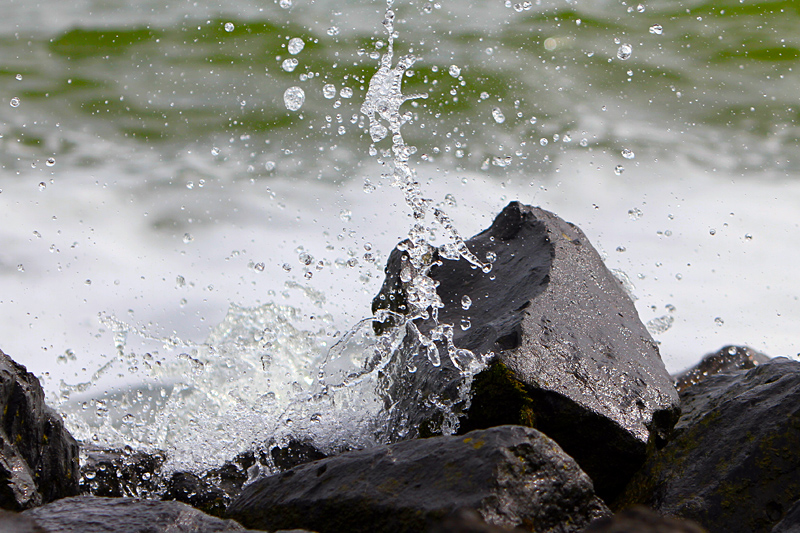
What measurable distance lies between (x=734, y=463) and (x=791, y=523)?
588mm

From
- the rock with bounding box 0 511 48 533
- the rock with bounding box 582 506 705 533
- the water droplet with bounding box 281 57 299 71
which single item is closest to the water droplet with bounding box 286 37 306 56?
the water droplet with bounding box 281 57 299 71

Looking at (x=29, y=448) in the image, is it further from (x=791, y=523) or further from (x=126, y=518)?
(x=791, y=523)

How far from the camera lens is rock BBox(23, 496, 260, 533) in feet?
7.18

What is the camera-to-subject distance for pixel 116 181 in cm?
990

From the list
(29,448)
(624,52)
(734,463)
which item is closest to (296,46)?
(29,448)

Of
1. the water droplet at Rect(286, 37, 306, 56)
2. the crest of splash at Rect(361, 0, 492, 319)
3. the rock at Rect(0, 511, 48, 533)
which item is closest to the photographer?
the rock at Rect(0, 511, 48, 533)

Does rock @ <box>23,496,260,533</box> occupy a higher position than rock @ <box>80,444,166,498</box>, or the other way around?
rock @ <box>23,496,260,533</box>

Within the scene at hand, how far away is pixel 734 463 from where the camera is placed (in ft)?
9.00

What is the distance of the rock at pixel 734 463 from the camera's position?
263 cm

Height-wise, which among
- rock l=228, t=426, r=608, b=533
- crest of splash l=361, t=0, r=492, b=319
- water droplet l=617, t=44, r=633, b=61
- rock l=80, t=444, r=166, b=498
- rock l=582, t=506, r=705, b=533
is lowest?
rock l=80, t=444, r=166, b=498

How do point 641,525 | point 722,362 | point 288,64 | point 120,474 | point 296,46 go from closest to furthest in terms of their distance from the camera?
point 641,525
point 120,474
point 722,362
point 296,46
point 288,64

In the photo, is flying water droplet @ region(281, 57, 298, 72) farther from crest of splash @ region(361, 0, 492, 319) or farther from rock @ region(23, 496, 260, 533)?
rock @ region(23, 496, 260, 533)

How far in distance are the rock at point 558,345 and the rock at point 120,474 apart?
4.00 feet

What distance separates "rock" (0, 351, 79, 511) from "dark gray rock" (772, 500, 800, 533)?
8.00ft
